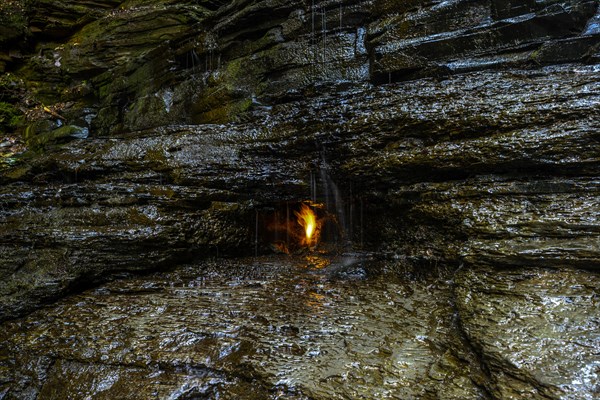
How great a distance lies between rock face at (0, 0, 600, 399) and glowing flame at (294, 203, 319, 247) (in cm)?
47

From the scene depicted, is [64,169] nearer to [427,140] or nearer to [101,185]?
[101,185]

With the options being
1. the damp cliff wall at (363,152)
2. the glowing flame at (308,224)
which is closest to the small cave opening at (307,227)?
the glowing flame at (308,224)

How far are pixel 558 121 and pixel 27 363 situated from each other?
261 inches

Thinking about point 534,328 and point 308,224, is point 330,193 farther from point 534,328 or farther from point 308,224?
point 534,328

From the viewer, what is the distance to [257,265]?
225 inches

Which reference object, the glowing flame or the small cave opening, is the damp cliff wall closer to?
the small cave opening

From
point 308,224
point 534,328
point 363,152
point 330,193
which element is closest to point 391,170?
point 363,152

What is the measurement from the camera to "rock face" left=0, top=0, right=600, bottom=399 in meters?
3.24

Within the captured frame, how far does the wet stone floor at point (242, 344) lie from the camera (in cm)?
267

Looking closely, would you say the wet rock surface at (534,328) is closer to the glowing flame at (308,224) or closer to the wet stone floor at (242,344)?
the wet stone floor at (242,344)

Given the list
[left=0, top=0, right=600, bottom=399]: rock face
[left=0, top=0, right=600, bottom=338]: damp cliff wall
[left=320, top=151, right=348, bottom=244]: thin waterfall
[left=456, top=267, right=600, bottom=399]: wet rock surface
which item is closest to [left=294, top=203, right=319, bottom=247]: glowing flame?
[left=0, top=0, right=600, bottom=399]: rock face

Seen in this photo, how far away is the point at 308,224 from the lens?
7.57 meters

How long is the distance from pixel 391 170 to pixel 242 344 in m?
3.26

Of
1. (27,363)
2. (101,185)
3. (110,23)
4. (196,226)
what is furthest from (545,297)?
(110,23)
